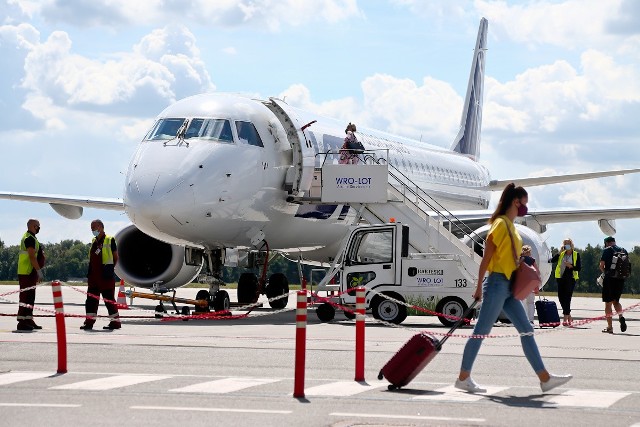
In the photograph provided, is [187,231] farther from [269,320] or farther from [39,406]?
[39,406]

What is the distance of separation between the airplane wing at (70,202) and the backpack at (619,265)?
12.2 metres

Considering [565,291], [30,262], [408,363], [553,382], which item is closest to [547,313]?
[565,291]

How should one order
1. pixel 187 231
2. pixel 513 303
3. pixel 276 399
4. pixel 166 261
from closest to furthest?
1. pixel 276 399
2. pixel 513 303
3. pixel 187 231
4. pixel 166 261

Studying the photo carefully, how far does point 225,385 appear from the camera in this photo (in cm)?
1120

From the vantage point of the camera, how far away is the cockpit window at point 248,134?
22484mm

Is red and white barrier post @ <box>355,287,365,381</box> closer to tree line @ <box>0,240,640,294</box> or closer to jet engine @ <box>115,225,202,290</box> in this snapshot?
jet engine @ <box>115,225,202,290</box>

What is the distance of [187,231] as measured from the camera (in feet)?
70.6

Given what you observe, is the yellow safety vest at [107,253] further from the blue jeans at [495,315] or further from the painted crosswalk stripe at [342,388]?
the blue jeans at [495,315]

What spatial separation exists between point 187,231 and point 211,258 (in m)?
2.02

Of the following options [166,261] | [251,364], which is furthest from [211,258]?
[251,364]

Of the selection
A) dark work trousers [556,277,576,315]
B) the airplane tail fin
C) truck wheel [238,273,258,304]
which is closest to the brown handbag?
dark work trousers [556,277,576,315]

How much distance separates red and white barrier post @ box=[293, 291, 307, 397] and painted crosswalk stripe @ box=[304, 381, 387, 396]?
0.20 m

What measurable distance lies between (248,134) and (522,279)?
1183 cm

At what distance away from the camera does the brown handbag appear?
37.2 feet
